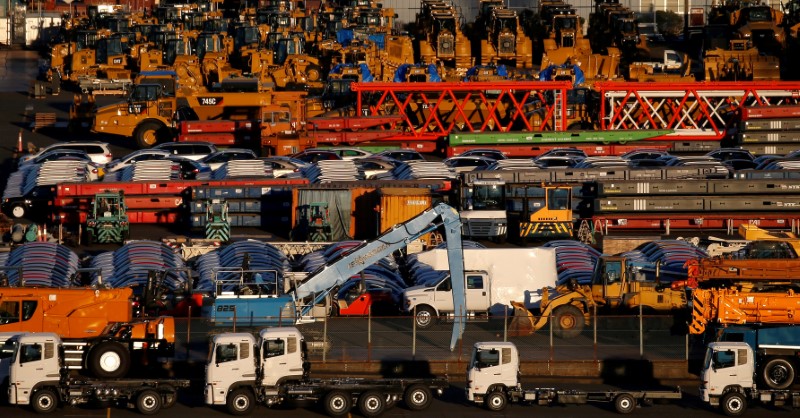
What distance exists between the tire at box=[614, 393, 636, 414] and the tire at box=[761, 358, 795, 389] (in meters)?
3.09

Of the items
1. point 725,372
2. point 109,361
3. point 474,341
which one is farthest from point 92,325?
point 725,372

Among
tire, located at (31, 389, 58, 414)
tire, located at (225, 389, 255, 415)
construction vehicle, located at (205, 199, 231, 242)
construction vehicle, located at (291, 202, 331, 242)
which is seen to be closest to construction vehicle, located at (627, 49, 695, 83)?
construction vehicle, located at (291, 202, 331, 242)

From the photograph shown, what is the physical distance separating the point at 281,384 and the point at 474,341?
4.80 m

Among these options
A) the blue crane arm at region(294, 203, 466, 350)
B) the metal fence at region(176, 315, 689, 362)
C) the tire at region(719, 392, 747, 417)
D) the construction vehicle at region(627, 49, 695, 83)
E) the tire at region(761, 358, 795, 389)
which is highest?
the construction vehicle at region(627, 49, 695, 83)

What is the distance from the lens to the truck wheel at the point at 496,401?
107 ft

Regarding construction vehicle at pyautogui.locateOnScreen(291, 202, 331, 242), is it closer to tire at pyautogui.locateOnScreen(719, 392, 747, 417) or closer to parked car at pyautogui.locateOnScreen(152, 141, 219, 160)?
parked car at pyautogui.locateOnScreen(152, 141, 219, 160)

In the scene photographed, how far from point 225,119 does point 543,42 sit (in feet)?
68.4

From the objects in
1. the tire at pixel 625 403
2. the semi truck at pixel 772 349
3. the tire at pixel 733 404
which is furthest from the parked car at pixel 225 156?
the tire at pixel 733 404

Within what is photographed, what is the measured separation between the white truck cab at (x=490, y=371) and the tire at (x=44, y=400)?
768cm

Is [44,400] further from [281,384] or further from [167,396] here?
[281,384]

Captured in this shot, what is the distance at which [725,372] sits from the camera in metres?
33.0

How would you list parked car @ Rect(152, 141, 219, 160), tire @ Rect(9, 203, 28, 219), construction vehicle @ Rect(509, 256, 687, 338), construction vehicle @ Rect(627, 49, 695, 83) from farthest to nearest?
construction vehicle @ Rect(627, 49, 695, 83) < parked car @ Rect(152, 141, 219, 160) < tire @ Rect(9, 203, 28, 219) < construction vehicle @ Rect(509, 256, 687, 338)

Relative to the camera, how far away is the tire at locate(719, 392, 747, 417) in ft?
107

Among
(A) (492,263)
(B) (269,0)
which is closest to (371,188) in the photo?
(A) (492,263)
